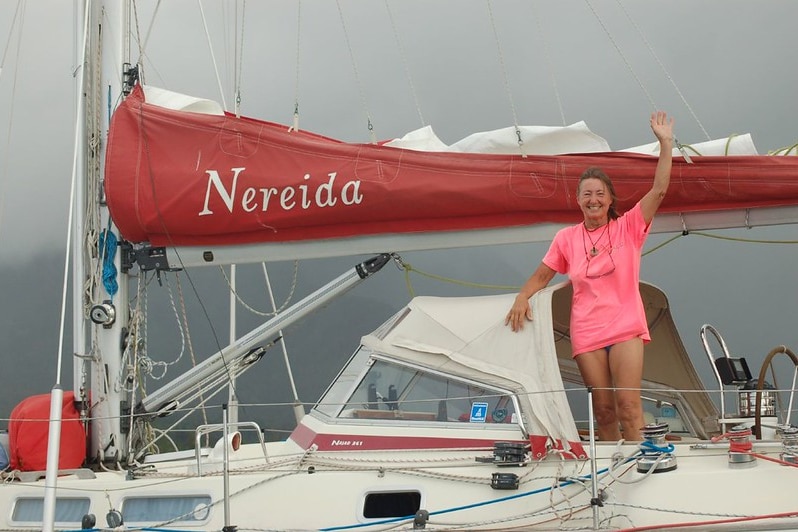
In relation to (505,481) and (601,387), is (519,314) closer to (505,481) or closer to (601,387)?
(601,387)

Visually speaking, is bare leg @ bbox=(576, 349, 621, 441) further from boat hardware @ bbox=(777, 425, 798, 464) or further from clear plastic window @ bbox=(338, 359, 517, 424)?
boat hardware @ bbox=(777, 425, 798, 464)

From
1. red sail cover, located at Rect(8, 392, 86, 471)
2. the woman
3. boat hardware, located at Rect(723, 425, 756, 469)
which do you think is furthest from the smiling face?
red sail cover, located at Rect(8, 392, 86, 471)

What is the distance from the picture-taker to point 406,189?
7242 millimetres

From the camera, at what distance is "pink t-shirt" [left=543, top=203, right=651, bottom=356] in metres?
6.05

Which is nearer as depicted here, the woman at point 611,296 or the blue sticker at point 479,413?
the woman at point 611,296

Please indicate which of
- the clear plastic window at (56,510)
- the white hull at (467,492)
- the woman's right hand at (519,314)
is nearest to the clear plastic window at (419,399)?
the white hull at (467,492)

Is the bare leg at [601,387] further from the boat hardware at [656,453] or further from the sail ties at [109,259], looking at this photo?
the sail ties at [109,259]

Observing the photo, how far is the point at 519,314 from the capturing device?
640 cm

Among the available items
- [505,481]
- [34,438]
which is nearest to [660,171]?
[505,481]

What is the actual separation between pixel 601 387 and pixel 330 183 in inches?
101

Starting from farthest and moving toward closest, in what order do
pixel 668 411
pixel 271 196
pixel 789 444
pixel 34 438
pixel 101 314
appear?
pixel 668 411 < pixel 101 314 < pixel 271 196 < pixel 34 438 < pixel 789 444

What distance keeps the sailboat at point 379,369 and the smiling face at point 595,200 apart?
58 centimetres

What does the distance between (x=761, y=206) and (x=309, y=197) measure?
10.6ft

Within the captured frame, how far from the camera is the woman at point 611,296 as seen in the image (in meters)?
6.01
